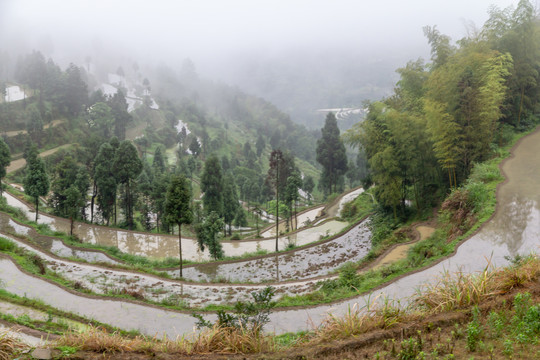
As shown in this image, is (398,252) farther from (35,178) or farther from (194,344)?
(35,178)

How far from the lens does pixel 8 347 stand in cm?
501

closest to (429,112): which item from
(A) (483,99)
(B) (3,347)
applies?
(A) (483,99)

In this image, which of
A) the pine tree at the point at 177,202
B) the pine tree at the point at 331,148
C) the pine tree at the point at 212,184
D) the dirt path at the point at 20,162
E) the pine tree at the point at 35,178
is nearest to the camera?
the pine tree at the point at 177,202

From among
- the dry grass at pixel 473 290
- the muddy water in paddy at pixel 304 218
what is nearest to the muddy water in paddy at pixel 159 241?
the muddy water in paddy at pixel 304 218

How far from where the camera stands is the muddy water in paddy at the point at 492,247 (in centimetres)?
882

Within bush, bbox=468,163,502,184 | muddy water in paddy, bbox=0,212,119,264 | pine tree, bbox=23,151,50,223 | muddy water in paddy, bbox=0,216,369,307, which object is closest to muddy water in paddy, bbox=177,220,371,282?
muddy water in paddy, bbox=0,216,369,307

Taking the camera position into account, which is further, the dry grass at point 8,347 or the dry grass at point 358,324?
the dry grass at point 358,324

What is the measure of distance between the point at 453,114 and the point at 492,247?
7894 millimetres

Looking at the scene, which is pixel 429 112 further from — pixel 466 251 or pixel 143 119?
pixel 143 119

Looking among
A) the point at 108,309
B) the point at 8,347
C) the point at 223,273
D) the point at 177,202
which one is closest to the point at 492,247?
the point at 223,273

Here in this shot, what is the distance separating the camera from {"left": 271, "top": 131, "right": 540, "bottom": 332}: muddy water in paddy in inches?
347

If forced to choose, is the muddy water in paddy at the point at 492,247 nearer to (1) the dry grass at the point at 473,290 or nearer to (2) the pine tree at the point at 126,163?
(1) the dry grass at the point at 473,290

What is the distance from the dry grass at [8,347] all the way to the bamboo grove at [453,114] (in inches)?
625

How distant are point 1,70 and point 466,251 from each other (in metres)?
135
